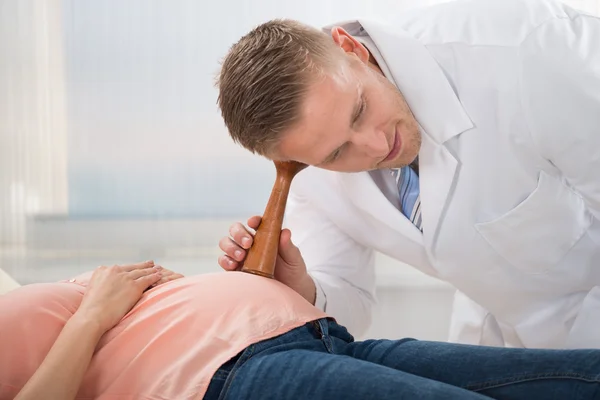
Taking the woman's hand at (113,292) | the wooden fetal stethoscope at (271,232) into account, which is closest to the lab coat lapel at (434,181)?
the wooden fetal stethoscope at (271,232)

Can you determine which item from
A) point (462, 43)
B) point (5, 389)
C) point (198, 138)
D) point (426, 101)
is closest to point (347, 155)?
point (426, 101)

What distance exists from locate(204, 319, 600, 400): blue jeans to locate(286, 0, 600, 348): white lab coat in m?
0.38

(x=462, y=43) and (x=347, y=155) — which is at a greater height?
(x=462, y=43)

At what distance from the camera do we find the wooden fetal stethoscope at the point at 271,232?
128cm

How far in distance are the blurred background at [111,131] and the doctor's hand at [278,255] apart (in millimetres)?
820

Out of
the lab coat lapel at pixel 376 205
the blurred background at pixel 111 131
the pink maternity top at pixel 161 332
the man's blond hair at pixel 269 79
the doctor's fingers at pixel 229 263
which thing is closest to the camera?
the pink maternity top at pixel 161 332

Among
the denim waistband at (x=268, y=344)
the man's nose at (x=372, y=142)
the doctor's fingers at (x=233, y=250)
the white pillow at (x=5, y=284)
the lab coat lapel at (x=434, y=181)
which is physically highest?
the man's nose at (x=372, y=142)

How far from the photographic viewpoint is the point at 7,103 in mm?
2223

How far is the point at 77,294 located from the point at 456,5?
3.21 ft

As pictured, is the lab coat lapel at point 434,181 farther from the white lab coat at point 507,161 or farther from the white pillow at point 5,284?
the white pillow at point 5,284

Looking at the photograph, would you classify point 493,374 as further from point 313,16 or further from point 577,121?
point 313,16

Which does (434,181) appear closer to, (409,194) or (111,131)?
(409,194)

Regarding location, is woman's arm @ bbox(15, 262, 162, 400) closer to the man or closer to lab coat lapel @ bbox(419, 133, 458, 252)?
the man

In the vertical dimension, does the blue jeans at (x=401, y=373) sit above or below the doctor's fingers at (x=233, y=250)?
below
